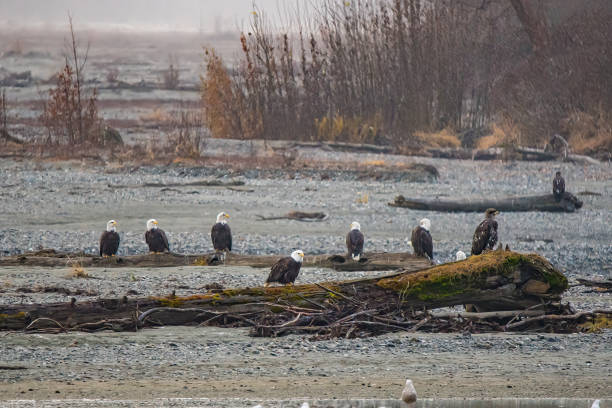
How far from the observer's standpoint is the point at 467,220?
57.3 feet

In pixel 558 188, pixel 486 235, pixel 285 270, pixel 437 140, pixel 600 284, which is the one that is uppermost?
pixel 437 140

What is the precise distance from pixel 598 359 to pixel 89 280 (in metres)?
5.62

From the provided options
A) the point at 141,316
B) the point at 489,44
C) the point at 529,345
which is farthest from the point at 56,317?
the point at 489,44

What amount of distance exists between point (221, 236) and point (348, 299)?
4685 mm

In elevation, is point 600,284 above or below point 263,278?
above

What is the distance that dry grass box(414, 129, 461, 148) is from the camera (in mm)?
30016

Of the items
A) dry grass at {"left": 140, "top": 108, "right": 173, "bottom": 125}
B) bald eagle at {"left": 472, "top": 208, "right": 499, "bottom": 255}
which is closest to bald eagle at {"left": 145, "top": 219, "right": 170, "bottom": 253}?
bald eagle at {"left": 472, "top": 208, "right": 499, "bottom": 255}

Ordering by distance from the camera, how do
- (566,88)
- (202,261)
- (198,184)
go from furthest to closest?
1. (566,88)
2. (198,184)
3. (202,261)

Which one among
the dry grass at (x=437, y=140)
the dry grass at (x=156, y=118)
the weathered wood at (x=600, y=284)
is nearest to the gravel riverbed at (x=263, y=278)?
the weathered wood at (x=600, y=284)

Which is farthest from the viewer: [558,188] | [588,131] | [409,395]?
[588,131]

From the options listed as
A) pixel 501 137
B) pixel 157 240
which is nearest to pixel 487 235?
pixel 157 240

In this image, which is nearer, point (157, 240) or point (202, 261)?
point (202, 261)

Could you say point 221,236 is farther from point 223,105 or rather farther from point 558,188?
point 223,105

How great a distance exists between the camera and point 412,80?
1220 inches
